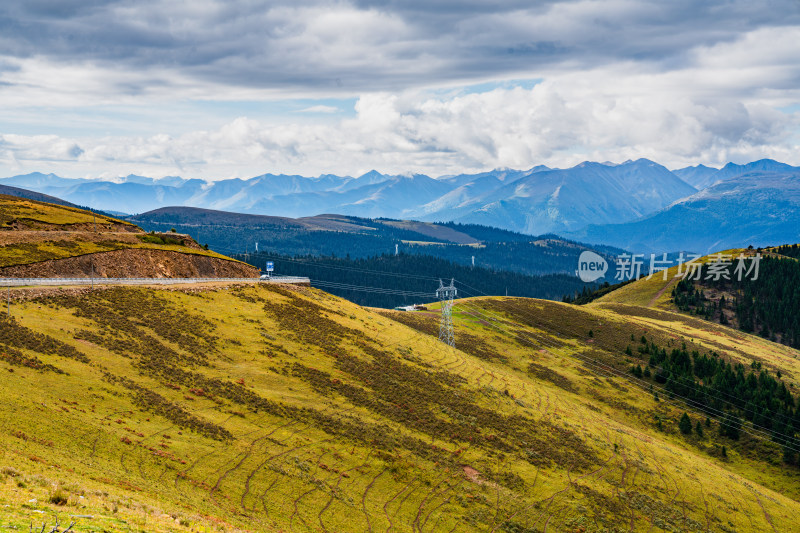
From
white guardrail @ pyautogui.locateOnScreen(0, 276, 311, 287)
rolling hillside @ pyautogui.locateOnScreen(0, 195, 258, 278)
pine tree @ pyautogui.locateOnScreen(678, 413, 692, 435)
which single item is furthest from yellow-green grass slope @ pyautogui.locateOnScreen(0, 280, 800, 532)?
rolling hillside @ pyautogui.locateOnScreen(0, 195, 258, 278)

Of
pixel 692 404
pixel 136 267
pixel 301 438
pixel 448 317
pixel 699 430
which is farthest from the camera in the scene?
pixel 692 404

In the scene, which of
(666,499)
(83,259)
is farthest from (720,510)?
(83,259)

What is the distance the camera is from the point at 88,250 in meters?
104

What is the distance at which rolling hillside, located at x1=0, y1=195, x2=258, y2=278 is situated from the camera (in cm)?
9456

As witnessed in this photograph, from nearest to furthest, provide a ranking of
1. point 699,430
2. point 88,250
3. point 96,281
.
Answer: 1. point 96,281
2. point 88,250
3. point 699,430

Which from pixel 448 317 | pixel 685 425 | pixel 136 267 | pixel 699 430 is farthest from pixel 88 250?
pixel 699 430

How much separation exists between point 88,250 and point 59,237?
829cm

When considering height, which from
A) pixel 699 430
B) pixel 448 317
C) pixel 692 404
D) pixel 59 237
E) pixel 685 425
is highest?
pixel 59 237

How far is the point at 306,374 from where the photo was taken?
80.8 m

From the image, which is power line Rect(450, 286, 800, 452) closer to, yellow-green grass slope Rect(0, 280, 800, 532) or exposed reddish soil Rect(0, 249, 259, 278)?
yellow-green grass slope Rect(0, 280, 800, 532)

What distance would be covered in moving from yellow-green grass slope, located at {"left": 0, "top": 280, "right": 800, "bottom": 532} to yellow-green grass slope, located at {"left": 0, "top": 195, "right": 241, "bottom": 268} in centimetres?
1978

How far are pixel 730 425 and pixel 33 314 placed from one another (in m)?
123

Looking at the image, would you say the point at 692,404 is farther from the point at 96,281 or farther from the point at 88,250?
the point at 88,250

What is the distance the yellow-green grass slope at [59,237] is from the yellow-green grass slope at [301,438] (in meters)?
19.8
